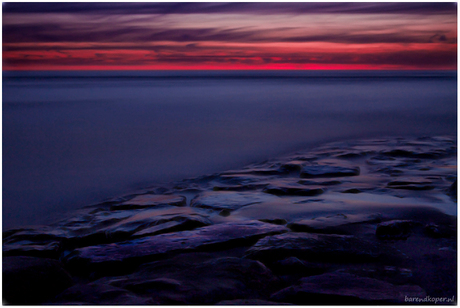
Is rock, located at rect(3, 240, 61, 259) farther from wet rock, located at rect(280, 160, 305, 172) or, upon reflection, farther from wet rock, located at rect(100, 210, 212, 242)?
wet rock, located at rect(280, 160, 305, 172)

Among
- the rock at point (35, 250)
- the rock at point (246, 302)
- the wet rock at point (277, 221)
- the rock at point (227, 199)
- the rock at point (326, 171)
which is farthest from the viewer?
the rock at point (326, 171)

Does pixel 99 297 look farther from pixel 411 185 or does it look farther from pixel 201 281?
pixel 411 185

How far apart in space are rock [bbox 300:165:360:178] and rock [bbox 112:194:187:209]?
98 cm

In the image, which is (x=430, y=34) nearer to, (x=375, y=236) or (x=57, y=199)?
(x=375, y=236)

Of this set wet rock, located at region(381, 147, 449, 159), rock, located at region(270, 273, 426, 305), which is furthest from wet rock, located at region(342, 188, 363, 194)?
wet rock, located at region(381, 147, 449, 159)

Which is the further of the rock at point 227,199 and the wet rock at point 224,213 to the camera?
the rock at point 227,199

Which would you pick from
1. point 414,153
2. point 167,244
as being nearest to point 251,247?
point 167,244

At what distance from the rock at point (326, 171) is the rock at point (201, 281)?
1417mm

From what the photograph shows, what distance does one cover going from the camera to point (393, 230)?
1.76m

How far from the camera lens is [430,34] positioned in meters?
4.13

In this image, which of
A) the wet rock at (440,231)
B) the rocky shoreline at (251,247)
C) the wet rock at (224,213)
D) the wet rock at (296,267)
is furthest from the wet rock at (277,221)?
the wet rock at (440,231)

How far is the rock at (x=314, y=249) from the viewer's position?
5.06ft

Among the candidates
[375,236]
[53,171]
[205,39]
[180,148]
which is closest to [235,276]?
[375,236]

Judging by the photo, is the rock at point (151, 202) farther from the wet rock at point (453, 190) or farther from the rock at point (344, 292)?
the wet rock at point (453, 190)
